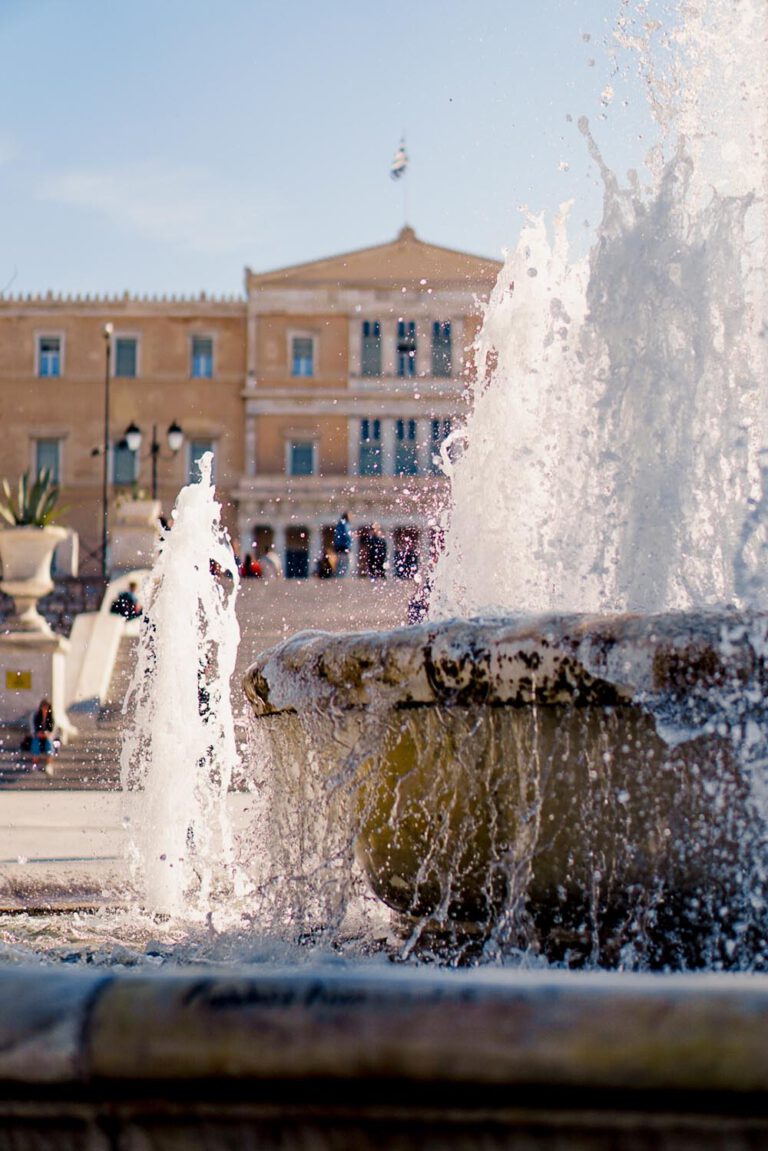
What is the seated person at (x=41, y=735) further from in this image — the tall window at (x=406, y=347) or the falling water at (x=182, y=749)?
the tall window at (x=406, y=347)

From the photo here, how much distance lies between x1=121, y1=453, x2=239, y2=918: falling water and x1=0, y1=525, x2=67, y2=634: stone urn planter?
22.0 ft

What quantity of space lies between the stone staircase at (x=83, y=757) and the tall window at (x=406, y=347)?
27.8 metres

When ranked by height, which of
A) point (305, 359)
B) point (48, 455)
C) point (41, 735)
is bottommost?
point (41, 735)

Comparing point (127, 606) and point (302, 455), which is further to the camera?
point (302, 455)

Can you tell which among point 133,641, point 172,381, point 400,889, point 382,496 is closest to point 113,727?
point 133,641

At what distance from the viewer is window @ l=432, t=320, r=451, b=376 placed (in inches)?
1683

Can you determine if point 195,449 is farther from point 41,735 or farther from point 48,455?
point 41,735

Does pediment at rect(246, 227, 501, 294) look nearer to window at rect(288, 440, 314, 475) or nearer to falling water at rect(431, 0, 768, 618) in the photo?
window at rect(288, 440, 314, 475)

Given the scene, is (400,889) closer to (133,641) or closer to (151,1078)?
(151,1078)

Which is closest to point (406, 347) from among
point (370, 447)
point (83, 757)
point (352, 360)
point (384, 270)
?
point (352, 360)

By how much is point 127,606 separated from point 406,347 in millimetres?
25839

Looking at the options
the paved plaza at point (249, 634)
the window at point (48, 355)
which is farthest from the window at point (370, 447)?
the paved plaza at point (249, 634)

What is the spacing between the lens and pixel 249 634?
17.2 meters

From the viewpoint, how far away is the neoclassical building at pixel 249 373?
141 ft
